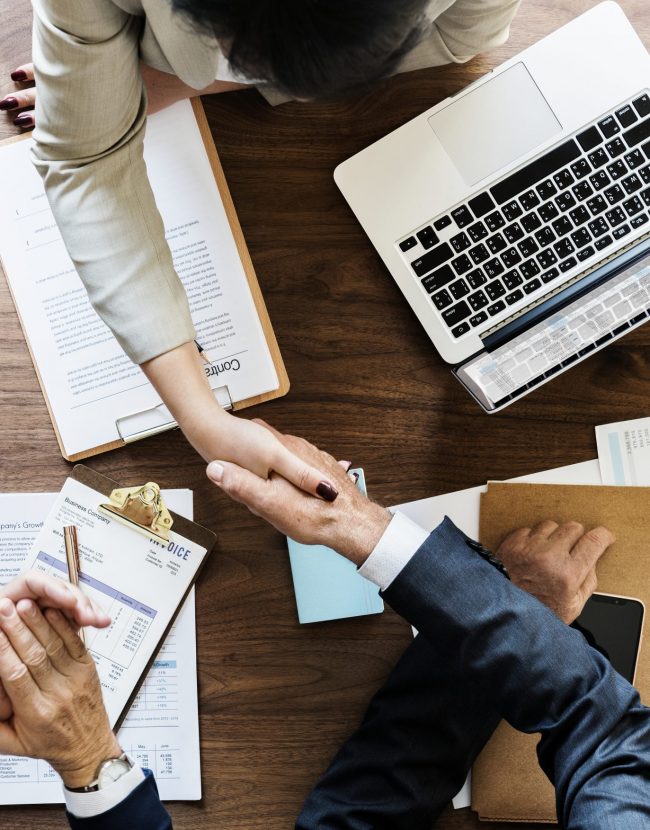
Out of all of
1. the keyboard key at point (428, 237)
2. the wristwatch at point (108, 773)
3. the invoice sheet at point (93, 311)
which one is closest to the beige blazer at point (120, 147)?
the invoice sheet at point (93, 311)

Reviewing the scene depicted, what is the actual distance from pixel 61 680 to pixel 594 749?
0.64 meters

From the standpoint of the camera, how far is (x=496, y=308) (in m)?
1.01

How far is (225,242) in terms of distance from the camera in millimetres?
1068

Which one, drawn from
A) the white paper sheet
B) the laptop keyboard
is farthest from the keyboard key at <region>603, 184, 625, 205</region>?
the white paper sheet

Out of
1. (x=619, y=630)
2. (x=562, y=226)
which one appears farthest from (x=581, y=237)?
(x=619, y=630)

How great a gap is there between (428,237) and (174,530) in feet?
1.68

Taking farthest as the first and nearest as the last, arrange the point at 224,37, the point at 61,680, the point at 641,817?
the point at 61,680
the point at 641,817
the point at 224,37

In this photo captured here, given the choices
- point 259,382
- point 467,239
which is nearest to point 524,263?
point 467,239

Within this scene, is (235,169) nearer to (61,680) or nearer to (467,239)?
(467,239)

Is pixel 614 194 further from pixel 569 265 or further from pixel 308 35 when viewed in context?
pixel 308 35

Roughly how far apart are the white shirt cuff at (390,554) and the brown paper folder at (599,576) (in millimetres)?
219

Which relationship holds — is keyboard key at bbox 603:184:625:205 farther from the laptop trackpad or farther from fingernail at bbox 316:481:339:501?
fingernail at bbox 316:481:339:501

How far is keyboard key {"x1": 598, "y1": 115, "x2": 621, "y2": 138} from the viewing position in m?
0.99

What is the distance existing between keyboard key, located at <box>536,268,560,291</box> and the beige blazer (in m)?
0.29
